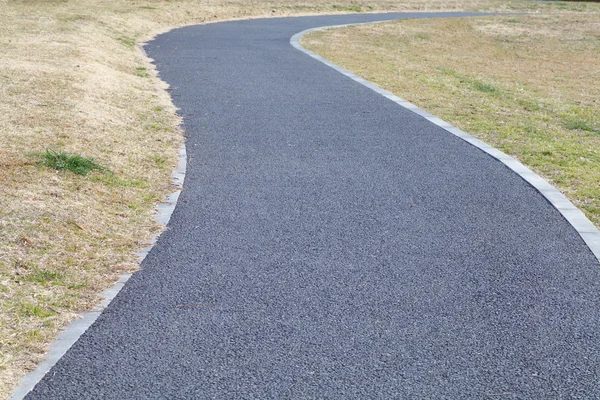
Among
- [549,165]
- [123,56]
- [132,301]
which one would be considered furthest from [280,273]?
[123,56]

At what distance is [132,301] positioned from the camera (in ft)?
15.9

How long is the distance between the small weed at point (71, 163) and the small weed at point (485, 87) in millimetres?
9002

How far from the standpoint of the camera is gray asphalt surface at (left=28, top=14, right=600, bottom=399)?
3.96 metres

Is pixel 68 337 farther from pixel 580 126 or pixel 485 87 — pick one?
pixel 485 87

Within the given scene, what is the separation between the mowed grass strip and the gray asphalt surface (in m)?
0.90

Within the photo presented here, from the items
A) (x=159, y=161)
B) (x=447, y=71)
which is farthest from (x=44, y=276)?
(x=447, y=71)

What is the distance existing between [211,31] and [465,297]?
21.8 m

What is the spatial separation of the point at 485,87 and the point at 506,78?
3016 millimetres

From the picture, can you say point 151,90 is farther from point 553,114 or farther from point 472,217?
point 472,217

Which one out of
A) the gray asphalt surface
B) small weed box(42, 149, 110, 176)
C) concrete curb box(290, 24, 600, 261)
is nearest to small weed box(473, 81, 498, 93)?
concrete curb box(290, 24, 600, 261)

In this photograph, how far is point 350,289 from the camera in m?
5.09

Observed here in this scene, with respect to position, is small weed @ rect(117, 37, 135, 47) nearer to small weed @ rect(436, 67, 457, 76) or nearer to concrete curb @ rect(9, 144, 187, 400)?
small weed @ rect(436, 67, 457, 76)

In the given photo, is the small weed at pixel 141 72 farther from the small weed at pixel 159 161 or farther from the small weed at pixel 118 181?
the small weed at pixel 118 181

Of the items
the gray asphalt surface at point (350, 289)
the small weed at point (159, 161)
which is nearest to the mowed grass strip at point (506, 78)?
the gray asphalt surface at point (350, 289)
